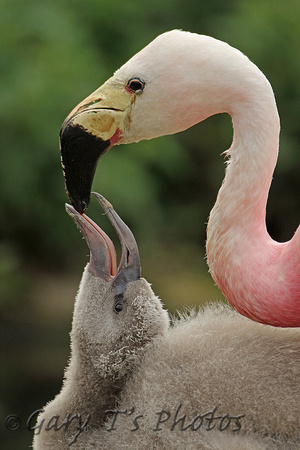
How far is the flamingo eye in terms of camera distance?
5.27 feet

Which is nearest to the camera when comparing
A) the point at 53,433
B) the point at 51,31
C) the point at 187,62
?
the point at 187,62

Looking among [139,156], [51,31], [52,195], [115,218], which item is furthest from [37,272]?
[115,218]

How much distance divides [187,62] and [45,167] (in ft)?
6.13

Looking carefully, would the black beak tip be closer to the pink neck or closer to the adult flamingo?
the adult flamingo

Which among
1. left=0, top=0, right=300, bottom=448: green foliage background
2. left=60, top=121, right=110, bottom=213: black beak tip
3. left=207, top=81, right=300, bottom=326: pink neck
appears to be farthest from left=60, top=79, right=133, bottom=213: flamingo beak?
left=0, top=0, right=300, bottom=448: green foliage background

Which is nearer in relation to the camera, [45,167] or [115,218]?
[115,218]

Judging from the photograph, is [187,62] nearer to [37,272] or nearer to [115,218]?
[115,218]

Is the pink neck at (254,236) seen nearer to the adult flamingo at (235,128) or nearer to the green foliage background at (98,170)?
the adult flamingo at (235,128)

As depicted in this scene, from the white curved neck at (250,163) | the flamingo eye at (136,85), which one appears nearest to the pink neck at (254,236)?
the white curved neck at (250,163)

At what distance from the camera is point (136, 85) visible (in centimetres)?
161

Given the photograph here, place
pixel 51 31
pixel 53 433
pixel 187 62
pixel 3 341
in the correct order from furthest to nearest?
1. pixel 51 31
2. pixel 3 341
3. pixel 53 433
4. pixel 187 62

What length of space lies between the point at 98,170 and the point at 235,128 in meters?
1.68

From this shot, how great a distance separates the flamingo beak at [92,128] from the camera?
161 cm

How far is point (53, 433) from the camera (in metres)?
1.78
